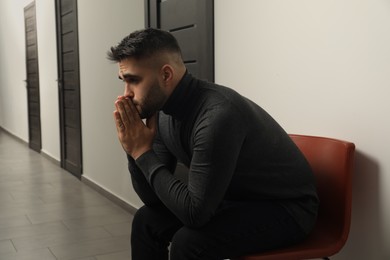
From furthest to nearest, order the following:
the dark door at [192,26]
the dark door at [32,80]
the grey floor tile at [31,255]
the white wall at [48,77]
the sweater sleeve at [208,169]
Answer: the dark door at [32,80] < the white wall at [48,77] < the grey floor tile at [31,255] < the dark door at [192,26] < the sweater sleeve at [208,169]

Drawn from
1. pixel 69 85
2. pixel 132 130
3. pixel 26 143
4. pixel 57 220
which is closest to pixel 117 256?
pixel 57 220

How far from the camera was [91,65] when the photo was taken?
405cm

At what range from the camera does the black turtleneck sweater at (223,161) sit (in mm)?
1285

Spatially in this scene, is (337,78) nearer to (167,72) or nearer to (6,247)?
(167,72)

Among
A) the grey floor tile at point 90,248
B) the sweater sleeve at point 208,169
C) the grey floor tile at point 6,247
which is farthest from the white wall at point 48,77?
the sweater sleeve at point 208,169

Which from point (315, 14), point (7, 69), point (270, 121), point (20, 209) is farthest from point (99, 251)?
point (7, 69)

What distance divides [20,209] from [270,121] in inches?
106

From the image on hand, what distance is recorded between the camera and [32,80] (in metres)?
6.48

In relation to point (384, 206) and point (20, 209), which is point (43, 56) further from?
point (384, 206)

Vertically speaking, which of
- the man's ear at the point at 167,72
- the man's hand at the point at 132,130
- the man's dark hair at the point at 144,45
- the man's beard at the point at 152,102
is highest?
the man's dark hair at the point at 144,45

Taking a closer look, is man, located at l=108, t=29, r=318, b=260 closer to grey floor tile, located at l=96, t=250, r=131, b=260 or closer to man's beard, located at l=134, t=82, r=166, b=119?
man's beard, located at l=134, t=82, r=166, b=119

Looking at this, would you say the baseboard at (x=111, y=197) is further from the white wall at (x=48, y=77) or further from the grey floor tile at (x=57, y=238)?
the white wall at (x=48, y=77)

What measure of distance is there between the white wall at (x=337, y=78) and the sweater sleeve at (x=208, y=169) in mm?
509

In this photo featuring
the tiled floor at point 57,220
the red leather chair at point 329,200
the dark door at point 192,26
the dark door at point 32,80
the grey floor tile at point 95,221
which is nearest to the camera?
the red leather chair at point 329,200
